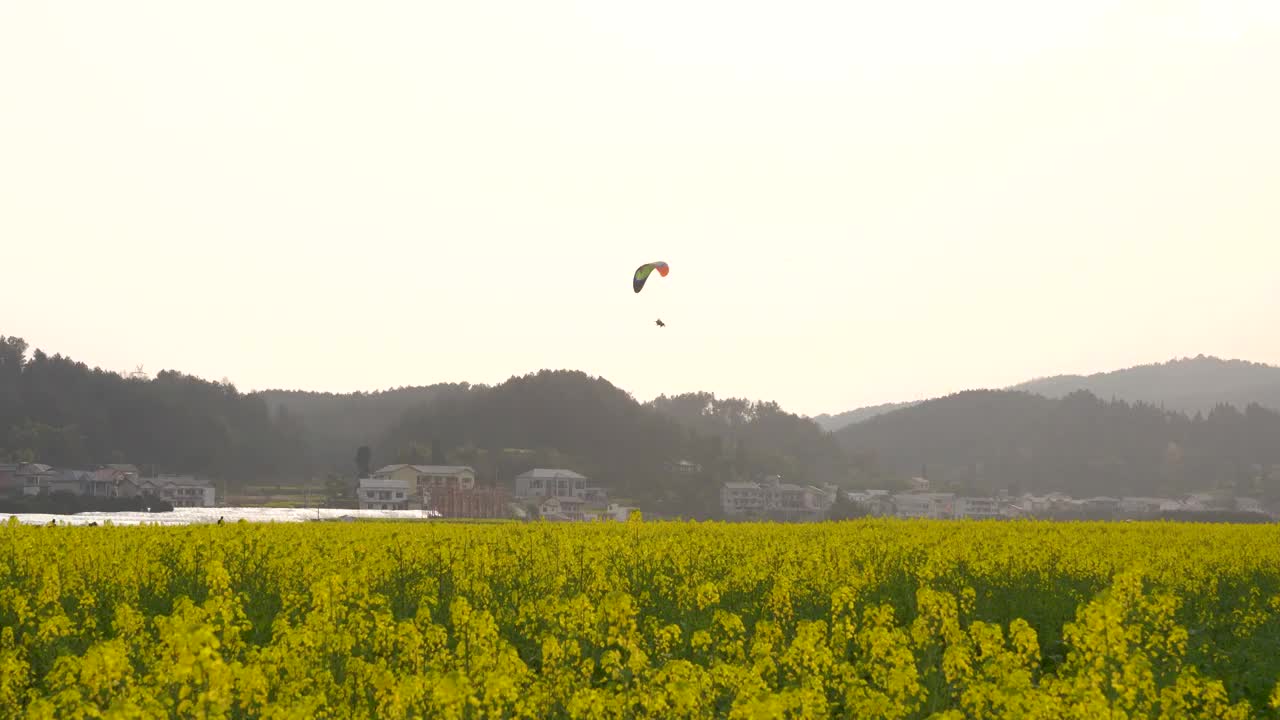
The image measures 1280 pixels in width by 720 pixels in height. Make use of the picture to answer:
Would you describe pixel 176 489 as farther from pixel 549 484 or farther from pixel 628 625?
pixel 628 625

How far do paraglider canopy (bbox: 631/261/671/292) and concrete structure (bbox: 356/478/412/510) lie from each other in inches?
4285

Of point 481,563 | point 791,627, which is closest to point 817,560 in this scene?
point 791,627

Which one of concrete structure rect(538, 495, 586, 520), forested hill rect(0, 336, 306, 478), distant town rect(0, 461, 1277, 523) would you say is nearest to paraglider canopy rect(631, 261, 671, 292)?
distant town rect(0, 461, 1277, 523)

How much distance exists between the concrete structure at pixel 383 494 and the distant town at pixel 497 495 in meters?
0.12

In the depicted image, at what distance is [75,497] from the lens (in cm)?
12700

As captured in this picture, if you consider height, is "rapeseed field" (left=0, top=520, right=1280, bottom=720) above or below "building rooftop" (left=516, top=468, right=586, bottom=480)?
below

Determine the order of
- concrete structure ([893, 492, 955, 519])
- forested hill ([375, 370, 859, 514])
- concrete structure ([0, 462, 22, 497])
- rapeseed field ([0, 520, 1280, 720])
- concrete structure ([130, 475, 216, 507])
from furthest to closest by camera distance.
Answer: concrete structure ([893, 492, 955, 519]) < forested hill ([375, 370, 859, 514]) < concrete structure ([130, 475, 216, 507]) < concrete structure ([0, 462, 22, 497]) < rapeseed field ([0, 520, 1280, 720])

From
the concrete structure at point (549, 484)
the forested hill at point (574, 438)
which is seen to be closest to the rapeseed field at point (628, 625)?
the concrete structure at point (549, 484)

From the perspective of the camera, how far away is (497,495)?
452 feet

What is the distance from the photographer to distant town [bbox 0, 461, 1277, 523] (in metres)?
134

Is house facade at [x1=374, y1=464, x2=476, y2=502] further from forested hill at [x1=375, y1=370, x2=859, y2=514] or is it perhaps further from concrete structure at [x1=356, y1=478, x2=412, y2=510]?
forested hill at [x1=375, y1=370, x2=859, y2=514]

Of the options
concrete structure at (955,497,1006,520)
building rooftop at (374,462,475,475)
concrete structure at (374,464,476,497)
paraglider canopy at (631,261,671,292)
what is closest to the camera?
paraglider canopy at (631,261,671,292)

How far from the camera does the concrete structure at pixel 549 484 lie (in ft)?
477

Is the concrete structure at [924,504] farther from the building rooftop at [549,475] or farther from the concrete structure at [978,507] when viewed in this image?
the building rooftop at [549,475]
